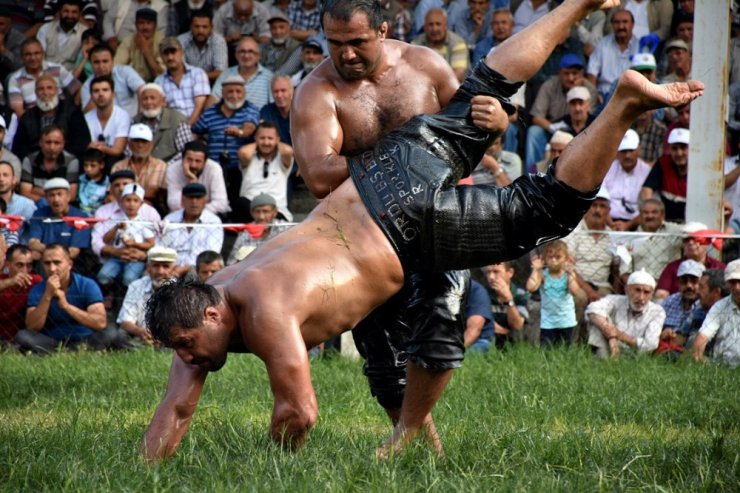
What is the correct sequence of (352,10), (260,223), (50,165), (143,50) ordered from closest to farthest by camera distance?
(352,10) → (260,223) → (50,165) → (143,50)

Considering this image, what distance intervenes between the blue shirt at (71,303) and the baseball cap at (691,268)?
4.22 m

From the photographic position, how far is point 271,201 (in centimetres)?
941

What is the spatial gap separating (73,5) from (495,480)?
9.89m

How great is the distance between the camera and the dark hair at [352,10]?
15.0 ft

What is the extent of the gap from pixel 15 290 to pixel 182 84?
3.37m

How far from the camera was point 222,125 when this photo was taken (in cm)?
1074

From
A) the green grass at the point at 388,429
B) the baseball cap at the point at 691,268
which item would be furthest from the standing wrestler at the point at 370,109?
the baseball cap at the point at 691,268

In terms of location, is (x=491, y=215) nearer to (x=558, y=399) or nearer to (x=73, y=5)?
(x=558, y=399)

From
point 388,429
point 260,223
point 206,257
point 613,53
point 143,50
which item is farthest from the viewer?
point 143,50

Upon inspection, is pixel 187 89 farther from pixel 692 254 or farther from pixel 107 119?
pixel 692 254

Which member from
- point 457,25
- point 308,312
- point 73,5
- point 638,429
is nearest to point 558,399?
point 638,429

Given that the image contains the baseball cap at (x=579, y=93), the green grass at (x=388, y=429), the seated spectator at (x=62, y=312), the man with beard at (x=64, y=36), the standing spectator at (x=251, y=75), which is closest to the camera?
the green grass at (x=388, y=429)

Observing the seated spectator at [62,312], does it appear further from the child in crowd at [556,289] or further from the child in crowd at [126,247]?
the child in crowd at [556,289]

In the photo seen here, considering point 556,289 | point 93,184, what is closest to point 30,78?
point 93,184
